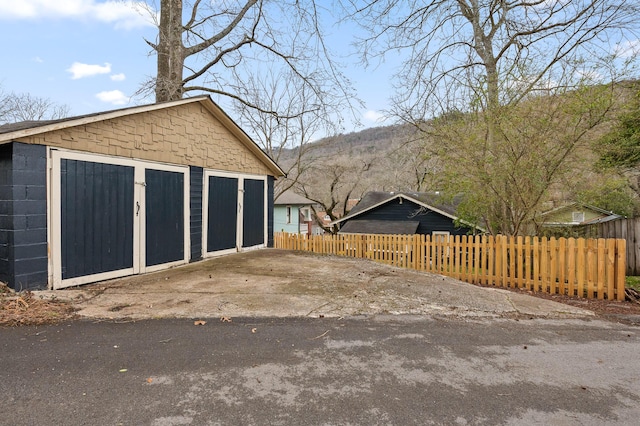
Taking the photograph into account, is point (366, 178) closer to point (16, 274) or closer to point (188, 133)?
point (188, 133)

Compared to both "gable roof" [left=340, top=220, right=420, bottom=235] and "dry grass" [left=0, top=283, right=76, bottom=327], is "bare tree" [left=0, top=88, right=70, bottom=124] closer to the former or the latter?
"gable roof" [left=340, top=220, right=420, bottom=235]

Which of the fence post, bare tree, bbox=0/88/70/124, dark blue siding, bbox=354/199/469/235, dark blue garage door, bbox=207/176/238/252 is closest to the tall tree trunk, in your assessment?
dark blue garage door, bbox=207/176/238/252

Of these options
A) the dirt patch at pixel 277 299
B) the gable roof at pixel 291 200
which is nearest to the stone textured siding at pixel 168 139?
the dirt patch at pixel 277 299

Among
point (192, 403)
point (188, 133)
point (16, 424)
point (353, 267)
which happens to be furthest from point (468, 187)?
point (16, 424)

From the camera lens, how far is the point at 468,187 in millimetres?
9070

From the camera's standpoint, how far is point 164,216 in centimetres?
711

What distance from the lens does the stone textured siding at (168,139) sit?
566 cm

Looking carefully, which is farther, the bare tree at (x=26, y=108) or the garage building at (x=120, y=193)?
the bare tree at (x=26, y=108)

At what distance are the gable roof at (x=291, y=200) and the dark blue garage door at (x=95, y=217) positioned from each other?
2256cm

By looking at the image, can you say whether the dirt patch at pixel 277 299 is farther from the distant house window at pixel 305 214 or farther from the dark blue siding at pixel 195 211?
the distant house window at pixel 305 214

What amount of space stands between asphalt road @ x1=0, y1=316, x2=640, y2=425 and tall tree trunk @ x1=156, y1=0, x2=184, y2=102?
9.27 metres

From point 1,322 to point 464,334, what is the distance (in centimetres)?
514

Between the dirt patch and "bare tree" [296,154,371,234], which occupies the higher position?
"bare tree" [296,154,371,234]

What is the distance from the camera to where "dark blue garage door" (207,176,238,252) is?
28.0ft
